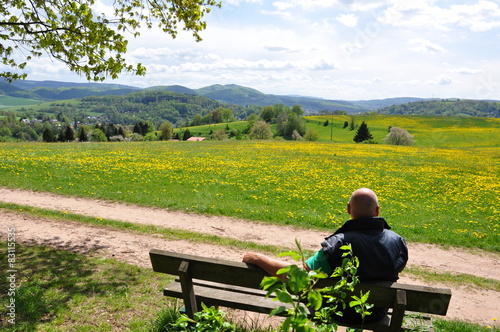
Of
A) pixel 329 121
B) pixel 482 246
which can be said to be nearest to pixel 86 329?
pixel 482 246

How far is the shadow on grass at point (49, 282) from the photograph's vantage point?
509cm

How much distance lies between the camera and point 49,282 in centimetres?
614

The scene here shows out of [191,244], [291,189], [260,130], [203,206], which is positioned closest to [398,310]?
[191,244]

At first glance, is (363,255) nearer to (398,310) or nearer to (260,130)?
(398,310)

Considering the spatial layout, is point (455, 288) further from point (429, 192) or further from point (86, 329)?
point (429, 192)

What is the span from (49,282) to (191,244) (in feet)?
11.9

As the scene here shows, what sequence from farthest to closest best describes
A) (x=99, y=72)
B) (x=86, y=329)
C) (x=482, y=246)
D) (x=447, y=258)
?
(x=482, y=246) → (x=447, y=258) → (x=99, y=72) → (x=86, y=329)

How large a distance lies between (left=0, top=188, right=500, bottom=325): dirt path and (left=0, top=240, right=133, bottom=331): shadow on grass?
0.58m

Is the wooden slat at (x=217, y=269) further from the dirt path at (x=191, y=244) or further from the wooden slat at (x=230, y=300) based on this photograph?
the dirt path at (x=191, y=244)

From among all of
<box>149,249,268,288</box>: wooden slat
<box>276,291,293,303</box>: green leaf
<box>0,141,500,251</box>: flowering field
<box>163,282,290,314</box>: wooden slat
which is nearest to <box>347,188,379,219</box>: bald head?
<box>149,249,268,288</box>: wooden slat

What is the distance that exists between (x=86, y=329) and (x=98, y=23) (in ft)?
21.7

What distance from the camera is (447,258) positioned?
9.47 metres

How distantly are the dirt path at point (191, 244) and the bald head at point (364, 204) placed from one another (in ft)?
13.8

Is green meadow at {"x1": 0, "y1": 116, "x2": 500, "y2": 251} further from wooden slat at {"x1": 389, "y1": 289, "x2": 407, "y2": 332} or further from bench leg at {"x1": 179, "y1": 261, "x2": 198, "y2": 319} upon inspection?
wooden slat at {"x1": 389, "y1": 289, "x2": 407, "y2": 332}
